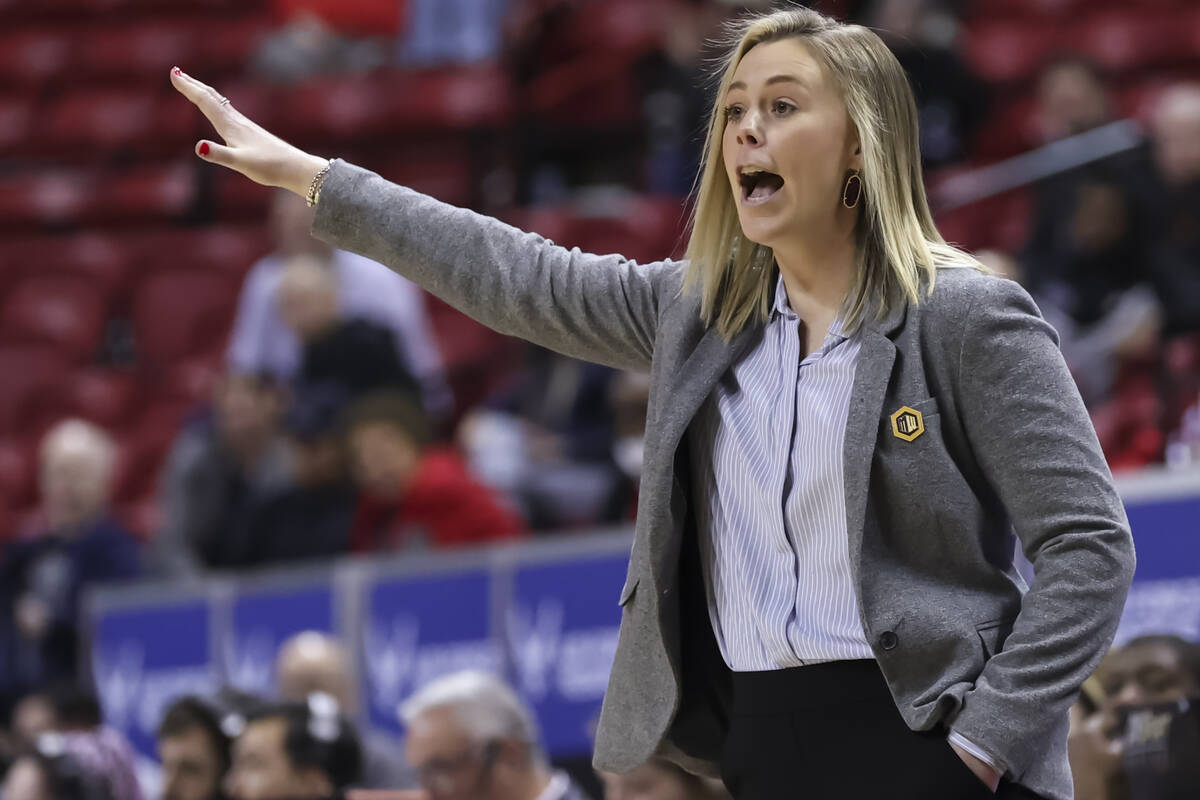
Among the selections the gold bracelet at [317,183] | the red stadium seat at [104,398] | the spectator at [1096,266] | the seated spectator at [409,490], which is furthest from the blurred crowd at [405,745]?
the red stadium seat at [104,398]

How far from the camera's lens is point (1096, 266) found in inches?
233

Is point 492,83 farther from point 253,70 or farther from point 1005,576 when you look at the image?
point 1005,576

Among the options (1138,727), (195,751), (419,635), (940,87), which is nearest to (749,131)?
(1138,727)

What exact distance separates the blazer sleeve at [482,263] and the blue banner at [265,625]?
3.80 meters

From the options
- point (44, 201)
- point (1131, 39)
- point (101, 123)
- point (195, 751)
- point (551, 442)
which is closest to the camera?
point (195, 751)

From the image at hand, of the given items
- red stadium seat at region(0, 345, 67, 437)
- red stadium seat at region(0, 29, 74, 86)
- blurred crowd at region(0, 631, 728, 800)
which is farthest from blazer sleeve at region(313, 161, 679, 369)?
red stadium seat at region(0, 29, 74, 86)

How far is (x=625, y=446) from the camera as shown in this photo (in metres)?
5.86

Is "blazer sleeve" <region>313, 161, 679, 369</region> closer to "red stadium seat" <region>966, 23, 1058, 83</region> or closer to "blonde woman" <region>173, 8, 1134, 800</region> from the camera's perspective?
"blonde woman" <region>173, 8, 1134, 800</region>

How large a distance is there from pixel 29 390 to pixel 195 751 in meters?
4.39

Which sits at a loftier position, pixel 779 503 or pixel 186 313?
pixel 779 503

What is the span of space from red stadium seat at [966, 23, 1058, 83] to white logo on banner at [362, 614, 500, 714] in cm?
411

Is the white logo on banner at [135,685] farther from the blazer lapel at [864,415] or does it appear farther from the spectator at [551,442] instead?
the blazer lapel at [864,415]

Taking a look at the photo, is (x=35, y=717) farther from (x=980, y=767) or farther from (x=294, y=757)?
(x=980, y=767)

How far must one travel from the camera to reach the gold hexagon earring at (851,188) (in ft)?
6.85
